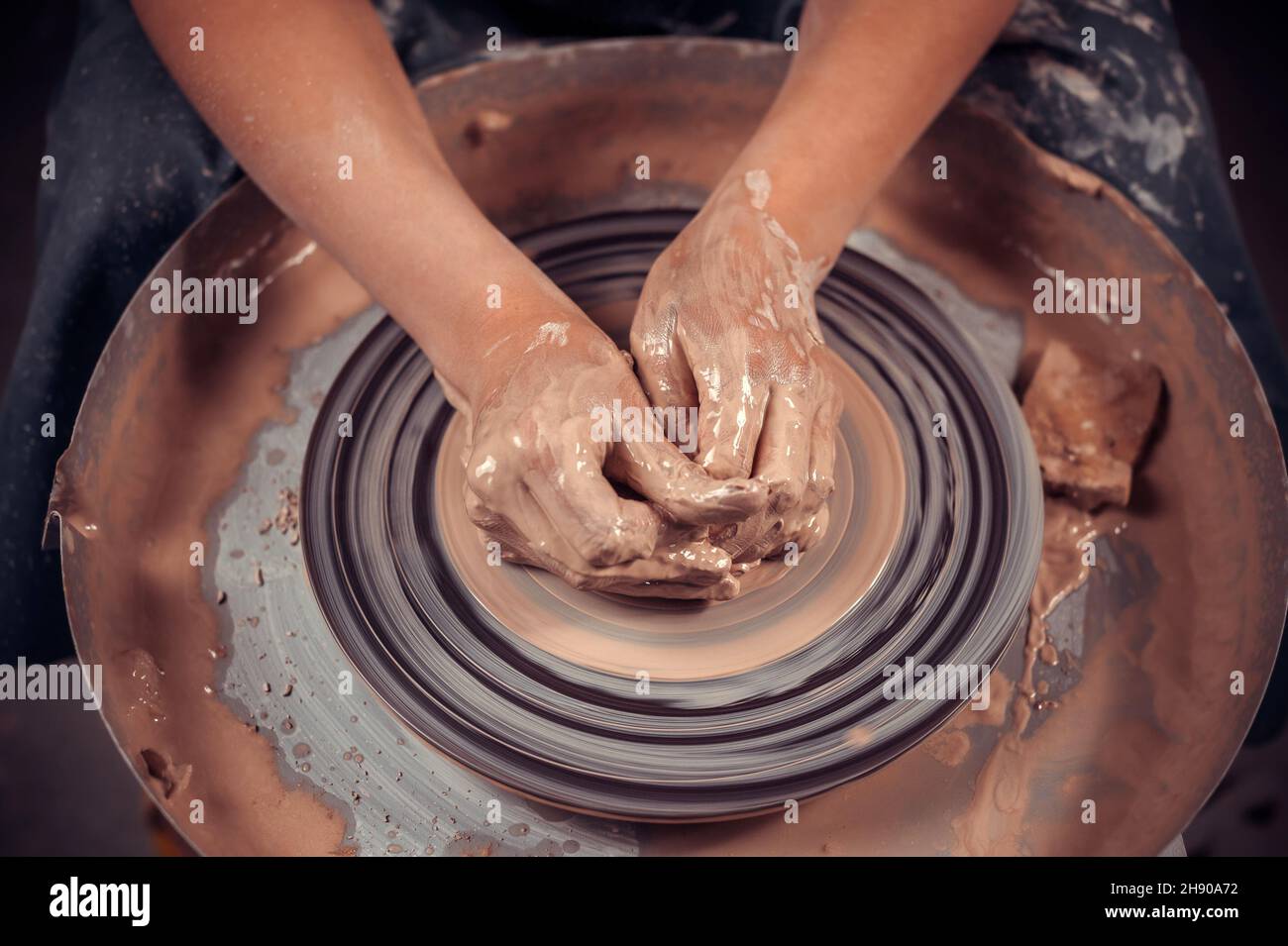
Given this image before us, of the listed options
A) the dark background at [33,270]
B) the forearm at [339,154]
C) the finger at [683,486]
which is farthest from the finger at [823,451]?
the dark background at [33,270]

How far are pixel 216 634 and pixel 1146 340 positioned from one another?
148 centimetres

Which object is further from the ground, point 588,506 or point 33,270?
point 33,270

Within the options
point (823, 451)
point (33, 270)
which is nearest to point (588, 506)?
point (823, 451)

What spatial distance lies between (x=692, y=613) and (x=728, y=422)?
10.6 inches

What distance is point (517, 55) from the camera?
178 cm

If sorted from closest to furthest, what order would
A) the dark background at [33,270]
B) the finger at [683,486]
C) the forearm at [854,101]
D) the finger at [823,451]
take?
the finger at [683,486] < the finger at [823,451] < the forearm at [854,101] < the dark background at [33,270]

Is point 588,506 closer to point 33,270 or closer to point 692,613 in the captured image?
point 692,613

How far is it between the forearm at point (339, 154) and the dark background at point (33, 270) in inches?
50.2

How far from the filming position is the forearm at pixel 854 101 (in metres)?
1.45

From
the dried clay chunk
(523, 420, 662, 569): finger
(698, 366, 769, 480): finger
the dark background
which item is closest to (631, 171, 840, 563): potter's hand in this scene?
(698, 366, 769, 480): finger

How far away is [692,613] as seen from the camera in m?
1.35

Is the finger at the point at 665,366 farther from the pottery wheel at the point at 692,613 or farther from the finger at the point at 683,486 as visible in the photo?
the pottery wheel at the point at 692,613
